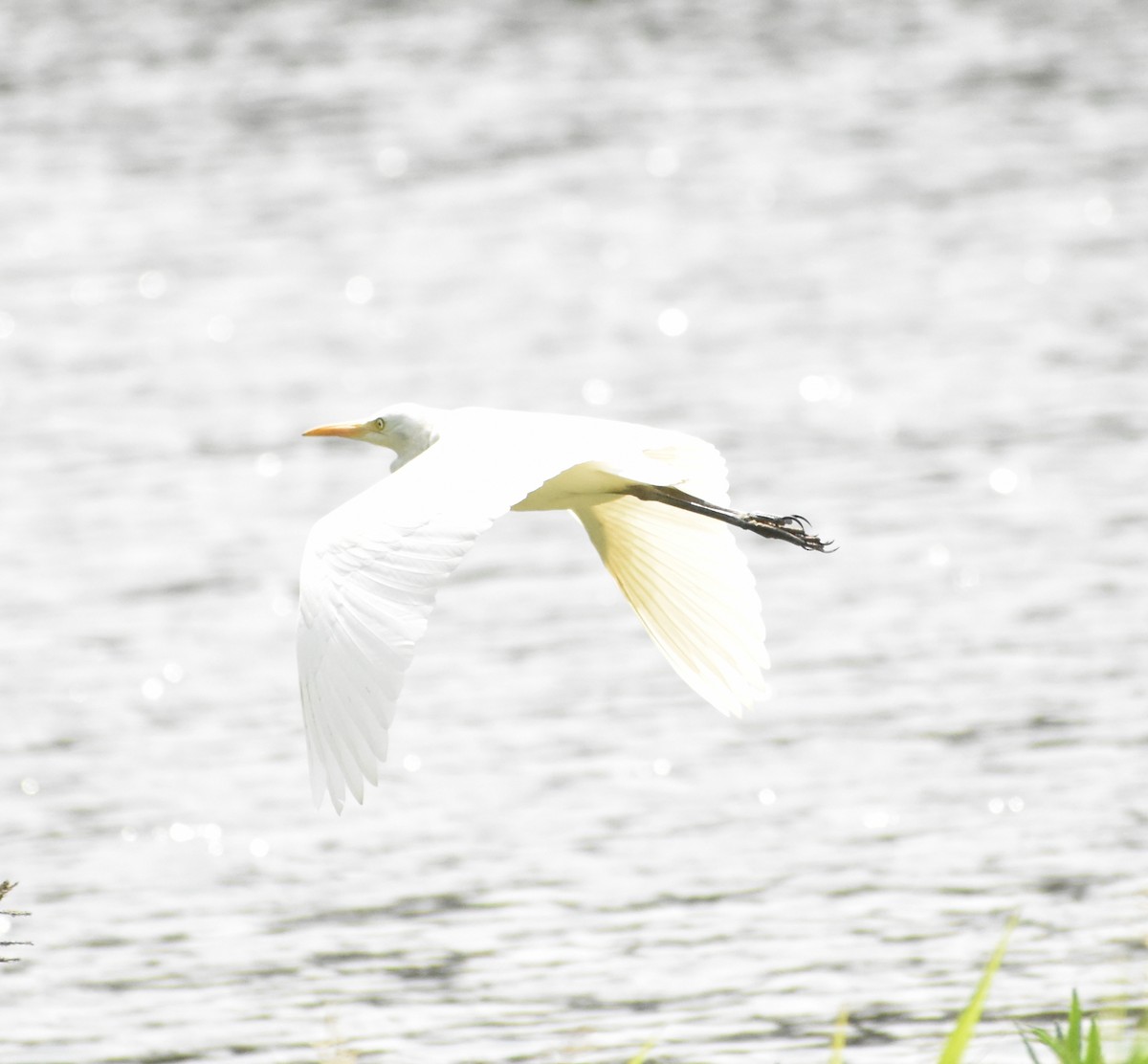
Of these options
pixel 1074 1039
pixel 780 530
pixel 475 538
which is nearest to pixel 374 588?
pixel 475 538

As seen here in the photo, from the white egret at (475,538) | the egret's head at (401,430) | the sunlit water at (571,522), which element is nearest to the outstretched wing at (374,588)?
the white egret at (475,538)

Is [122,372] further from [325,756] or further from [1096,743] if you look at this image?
[325,756]

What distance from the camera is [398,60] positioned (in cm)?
2719

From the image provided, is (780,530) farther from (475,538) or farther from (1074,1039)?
(1074,1039)

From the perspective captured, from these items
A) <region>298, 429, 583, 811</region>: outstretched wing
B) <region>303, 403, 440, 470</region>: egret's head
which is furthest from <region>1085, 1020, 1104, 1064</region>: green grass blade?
<region>303, 403, 440, 470</region>: egret's head

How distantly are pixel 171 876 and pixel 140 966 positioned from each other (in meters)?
0.91

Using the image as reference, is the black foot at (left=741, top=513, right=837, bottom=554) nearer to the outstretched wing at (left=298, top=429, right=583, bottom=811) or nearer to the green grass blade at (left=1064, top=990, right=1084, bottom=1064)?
the outstretched wing at (left=298, top=429, right=583, bottom=811)

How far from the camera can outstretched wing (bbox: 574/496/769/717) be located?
7.40 metres

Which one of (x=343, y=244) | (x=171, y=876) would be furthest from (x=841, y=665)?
(x=343, y=244)

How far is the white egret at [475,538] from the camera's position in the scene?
209 inches

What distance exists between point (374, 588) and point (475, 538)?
0.81ft

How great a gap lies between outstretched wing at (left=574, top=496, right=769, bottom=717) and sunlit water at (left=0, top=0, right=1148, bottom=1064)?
132cm

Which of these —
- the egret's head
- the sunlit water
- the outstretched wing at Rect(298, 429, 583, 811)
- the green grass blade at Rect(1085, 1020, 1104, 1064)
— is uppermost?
the outstretched wing at Rect(298, 429, 583, 811)

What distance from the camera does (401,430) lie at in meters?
7.46
